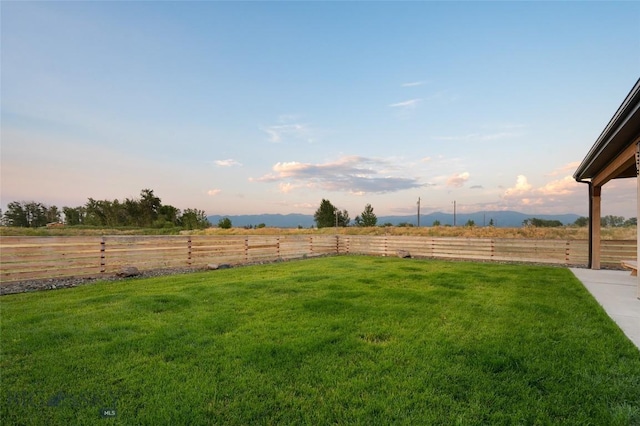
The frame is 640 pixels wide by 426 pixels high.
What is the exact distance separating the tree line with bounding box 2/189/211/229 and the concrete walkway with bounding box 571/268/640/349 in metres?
51.3

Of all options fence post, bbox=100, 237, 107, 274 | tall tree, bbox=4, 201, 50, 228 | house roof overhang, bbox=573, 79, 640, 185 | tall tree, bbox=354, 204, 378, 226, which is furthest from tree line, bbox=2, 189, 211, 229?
house roof overhang, bbox=573, 79, 640, 185

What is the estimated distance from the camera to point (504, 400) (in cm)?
233

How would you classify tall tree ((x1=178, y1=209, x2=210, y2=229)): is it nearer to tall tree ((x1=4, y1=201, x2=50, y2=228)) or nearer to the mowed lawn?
tall tree ((x1=4, y1=201, x2=50, y2=228))

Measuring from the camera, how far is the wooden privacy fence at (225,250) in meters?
7.63

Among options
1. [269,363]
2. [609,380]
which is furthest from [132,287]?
[609,380]

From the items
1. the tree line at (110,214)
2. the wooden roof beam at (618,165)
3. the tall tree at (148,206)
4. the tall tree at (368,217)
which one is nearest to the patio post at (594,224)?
the wooden roof beam at (618,165)

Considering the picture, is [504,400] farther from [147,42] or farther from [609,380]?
[147,42]

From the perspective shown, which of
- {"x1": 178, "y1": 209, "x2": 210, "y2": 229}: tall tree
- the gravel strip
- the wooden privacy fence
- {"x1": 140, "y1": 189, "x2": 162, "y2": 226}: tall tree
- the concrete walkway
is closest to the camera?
the concrete walkway

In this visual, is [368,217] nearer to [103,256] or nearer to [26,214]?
[103,256]

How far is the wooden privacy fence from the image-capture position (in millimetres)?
7633

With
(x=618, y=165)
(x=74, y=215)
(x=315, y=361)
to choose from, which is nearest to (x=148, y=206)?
(x=74, y=215)

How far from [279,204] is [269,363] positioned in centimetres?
2274

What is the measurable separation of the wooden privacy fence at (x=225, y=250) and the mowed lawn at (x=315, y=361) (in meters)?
2.61

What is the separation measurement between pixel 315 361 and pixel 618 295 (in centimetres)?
673
